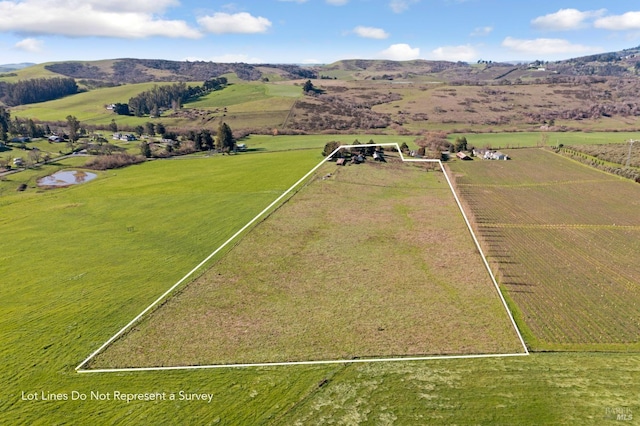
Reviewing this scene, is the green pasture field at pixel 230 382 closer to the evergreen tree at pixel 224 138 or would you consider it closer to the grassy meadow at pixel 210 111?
the evergreen tree at pixel 224 138

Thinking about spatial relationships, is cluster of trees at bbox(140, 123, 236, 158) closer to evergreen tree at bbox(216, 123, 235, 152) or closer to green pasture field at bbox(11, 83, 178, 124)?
evergreen tree at bbox(216, 123, 235, 152)

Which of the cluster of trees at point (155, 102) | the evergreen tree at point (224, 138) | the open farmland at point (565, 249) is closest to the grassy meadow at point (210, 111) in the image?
the cluster of trees at point (155, 102)

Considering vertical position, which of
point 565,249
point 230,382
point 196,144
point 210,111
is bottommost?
point 230,382

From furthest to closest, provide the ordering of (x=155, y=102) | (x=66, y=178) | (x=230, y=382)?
(x=155, y=102), (x=66, y=178), (x=230, y=382)

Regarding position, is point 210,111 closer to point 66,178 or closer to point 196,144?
point 196,144

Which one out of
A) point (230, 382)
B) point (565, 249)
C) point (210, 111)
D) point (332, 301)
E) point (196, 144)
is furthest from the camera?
point (210, 111)

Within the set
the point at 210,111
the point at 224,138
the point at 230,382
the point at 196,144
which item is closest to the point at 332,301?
the point at 230,382
